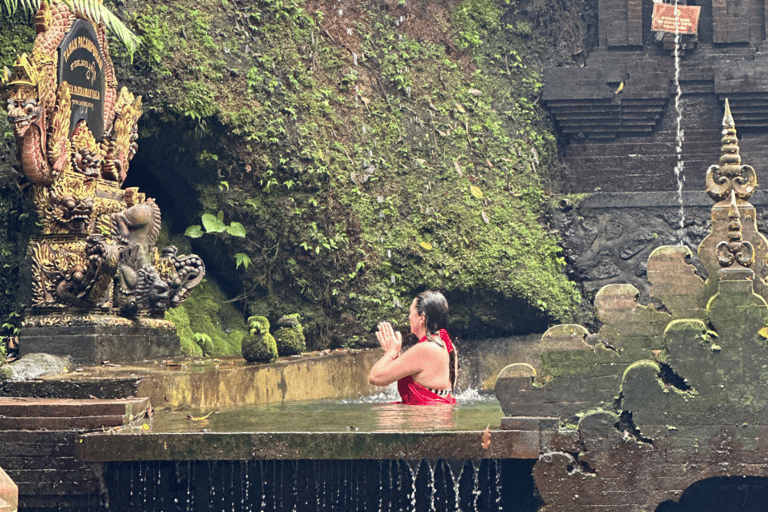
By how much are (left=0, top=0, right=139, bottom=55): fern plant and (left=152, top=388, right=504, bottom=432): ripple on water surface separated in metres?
4.23

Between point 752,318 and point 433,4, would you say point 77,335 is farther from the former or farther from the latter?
point 433,4

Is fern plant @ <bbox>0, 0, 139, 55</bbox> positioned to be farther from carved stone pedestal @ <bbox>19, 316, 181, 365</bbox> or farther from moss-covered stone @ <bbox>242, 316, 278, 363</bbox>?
Result: moss-covered stone @ <bbox>242, 316, 278, 363</bbox>

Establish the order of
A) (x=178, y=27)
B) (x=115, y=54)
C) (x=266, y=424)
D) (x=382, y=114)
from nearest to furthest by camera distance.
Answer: (x=266, y=424) → (x=115, y=54) → (x=178, y=27) → (x=382, y=114)

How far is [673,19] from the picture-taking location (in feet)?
52.4

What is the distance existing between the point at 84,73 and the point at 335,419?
4.79 metres

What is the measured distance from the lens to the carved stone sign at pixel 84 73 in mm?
10375

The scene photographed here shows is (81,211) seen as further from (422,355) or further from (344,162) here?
(344,162)

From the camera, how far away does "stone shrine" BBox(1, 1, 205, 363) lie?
32.4ft

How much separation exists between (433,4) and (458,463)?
1022cm

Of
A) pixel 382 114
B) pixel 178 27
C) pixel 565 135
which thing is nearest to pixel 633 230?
pixel 565 135

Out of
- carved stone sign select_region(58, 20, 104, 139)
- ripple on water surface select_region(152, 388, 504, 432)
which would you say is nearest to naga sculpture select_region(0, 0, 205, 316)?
carved stone sign select_region(58, 20, 104, 139)

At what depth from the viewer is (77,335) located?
32.6ft

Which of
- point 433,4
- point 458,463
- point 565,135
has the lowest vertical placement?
point 458,463

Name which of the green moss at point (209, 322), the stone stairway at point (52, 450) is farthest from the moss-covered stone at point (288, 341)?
the stone stairway at point (52, 450)
